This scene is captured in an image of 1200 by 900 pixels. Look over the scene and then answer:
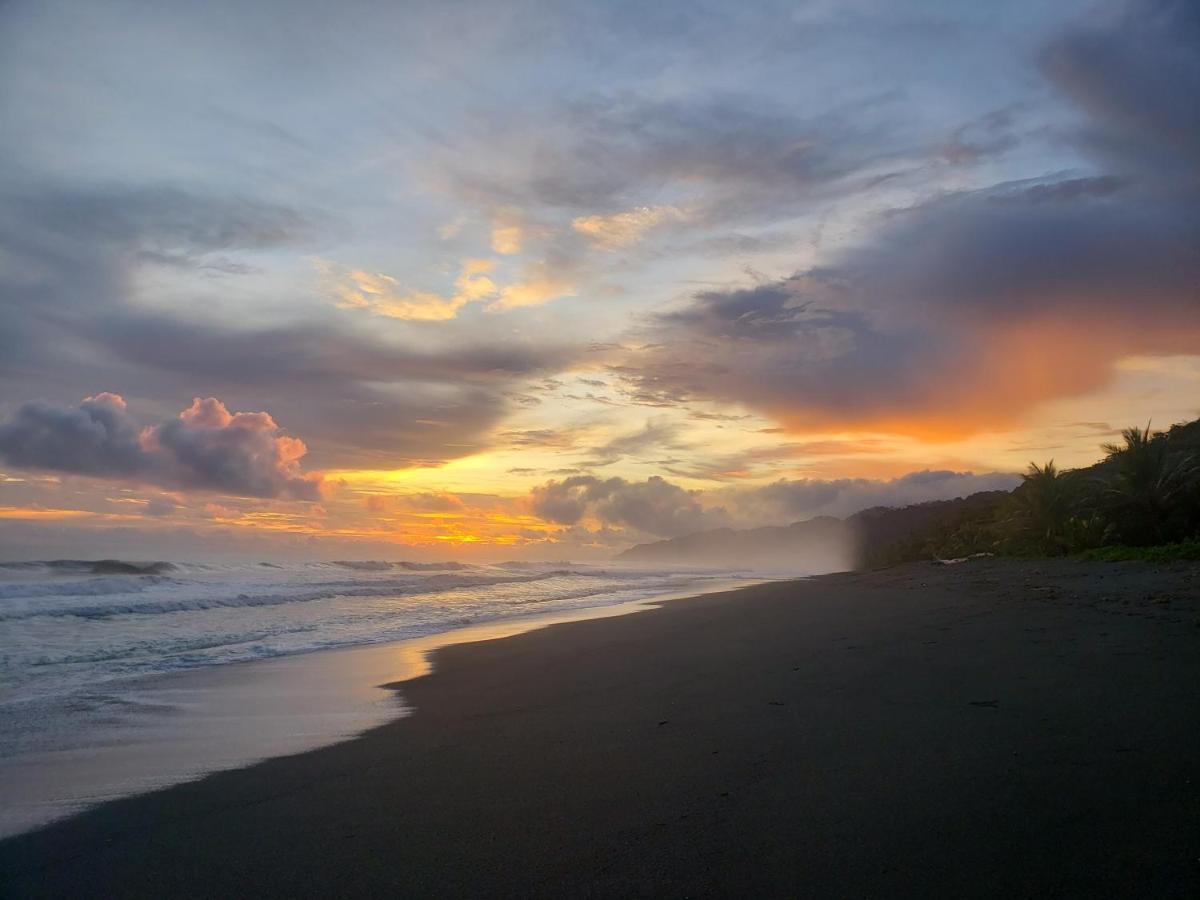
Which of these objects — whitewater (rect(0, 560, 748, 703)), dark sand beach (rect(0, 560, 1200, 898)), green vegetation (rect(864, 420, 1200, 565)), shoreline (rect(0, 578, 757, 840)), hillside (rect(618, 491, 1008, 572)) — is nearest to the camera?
dark sand beach (rect(0, 560, 1200, 898))

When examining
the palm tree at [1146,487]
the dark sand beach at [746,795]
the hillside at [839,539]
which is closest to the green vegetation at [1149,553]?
the palm tree at [1146,487]

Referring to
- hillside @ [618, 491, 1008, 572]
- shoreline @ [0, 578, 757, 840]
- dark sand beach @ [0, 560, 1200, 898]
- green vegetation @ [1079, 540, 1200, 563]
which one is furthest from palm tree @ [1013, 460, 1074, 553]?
shoreline @ [0, 578, 757, 840]

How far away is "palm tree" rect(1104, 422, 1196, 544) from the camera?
15.6 metres

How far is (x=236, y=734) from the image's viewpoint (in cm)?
639

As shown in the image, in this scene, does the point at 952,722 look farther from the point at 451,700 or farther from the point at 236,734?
the point at 236,734

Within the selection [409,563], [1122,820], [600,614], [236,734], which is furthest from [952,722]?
[409,563]

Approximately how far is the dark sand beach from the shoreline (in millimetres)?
435

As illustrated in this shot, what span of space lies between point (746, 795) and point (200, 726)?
565 cm

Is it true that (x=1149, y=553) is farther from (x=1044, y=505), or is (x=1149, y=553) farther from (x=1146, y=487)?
(x=1044, y=505)

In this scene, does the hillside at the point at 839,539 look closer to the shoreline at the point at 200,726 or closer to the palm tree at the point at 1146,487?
the palm tree at the point at 1146,487

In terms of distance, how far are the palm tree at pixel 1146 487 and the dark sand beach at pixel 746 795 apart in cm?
1070

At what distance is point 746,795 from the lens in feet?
12.0

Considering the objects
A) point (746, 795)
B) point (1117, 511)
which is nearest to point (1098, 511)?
point (1117, 511)

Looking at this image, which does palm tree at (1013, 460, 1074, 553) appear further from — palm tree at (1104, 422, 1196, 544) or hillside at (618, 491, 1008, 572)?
hillside at (618, 491, 1008, 572)
